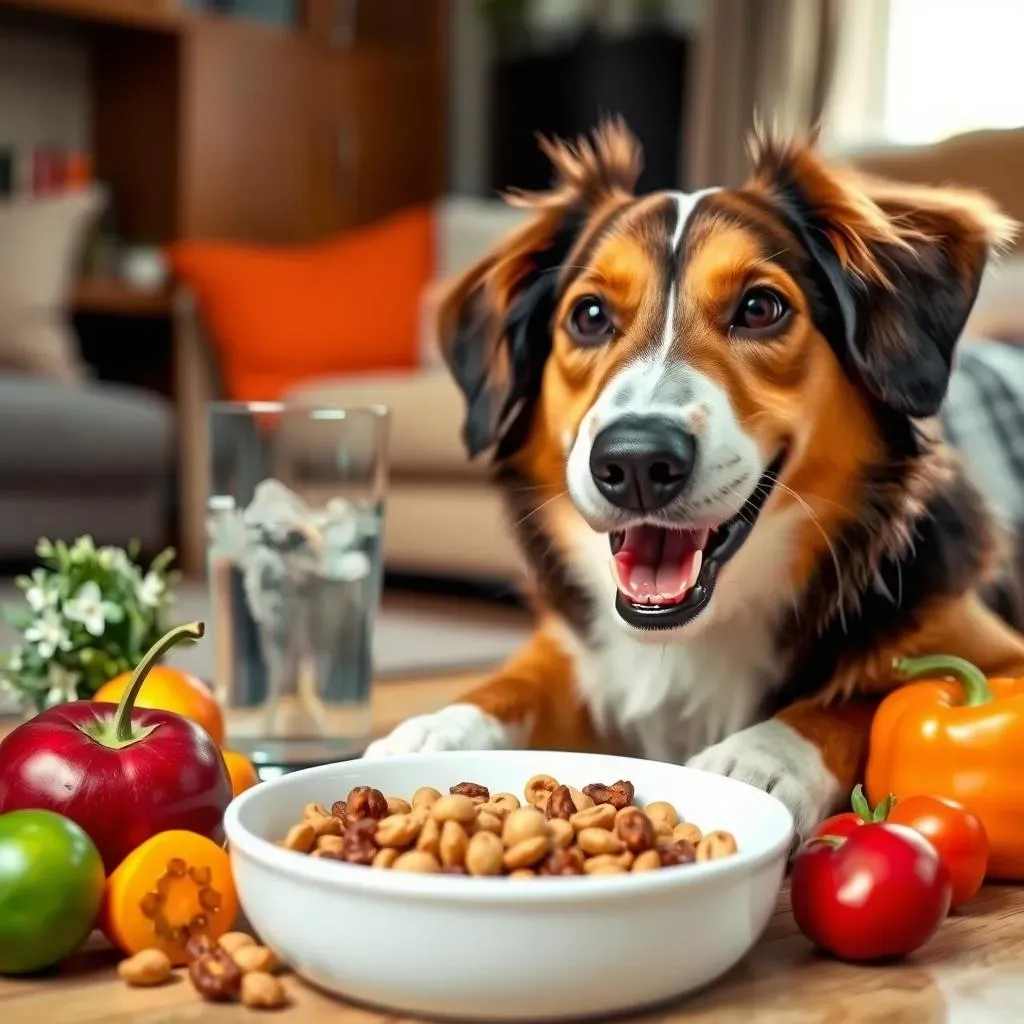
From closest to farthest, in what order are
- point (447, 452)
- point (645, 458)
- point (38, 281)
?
point (645, 458) < point (447, 452) < point (38, 281)

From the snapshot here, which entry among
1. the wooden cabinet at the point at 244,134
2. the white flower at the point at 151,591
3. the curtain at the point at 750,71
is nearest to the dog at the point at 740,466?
the white flower at the point at 151,591

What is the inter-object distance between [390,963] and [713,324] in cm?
75

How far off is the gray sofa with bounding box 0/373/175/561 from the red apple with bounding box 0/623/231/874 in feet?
9.52

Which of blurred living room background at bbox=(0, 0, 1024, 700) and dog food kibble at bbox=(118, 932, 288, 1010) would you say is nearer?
dog food kibble at bbox=(118, 932, 288, 1010)

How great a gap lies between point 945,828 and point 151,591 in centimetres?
102

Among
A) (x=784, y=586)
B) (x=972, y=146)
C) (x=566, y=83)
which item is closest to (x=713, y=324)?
(x=784, y=586)

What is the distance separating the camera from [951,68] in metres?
4.52

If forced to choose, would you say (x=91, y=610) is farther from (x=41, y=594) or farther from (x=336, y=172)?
(x=336, y=172)

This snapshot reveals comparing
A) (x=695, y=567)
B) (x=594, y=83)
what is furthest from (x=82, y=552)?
(x=594, y=83)

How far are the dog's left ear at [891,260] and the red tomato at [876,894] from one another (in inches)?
21.2

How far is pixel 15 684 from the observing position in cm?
168

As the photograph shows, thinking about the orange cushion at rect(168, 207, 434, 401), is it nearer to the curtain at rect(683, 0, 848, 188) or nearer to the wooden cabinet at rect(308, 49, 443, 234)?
the wooden cabinet at rect(308, 49, 443, 234)

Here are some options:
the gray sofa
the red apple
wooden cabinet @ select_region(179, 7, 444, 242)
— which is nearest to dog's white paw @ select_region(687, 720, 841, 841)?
the red apple

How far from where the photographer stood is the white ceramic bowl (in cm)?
80
